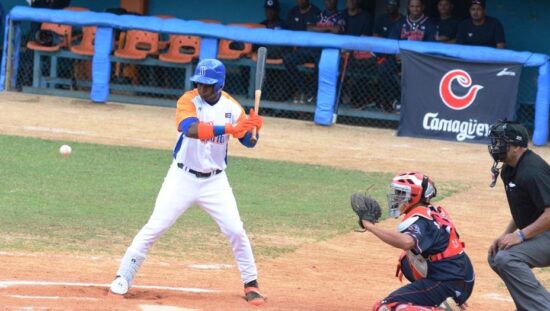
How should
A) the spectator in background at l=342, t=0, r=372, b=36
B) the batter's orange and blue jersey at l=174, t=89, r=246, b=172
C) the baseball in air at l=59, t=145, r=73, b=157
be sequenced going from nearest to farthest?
the batter's orange and blue jersey at l=174, t=89, r=246, b=172, the baseball in air at l=59, t=145, r=73, b=157, the spectator in background at l=342, t=0, r=372, b=36

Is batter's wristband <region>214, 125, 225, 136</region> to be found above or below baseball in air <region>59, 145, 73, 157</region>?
above

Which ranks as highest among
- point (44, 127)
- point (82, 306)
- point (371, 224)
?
point (371, 224)

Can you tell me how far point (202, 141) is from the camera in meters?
7.77

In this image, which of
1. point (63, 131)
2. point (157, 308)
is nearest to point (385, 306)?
point (157, 308)

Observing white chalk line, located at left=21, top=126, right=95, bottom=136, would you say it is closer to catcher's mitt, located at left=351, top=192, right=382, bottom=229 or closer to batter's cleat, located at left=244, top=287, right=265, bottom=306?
batter's cleat, located at left=244, top=287, right=265, bottom=306

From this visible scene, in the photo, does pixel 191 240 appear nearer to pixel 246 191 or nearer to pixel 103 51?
pixel 246 191

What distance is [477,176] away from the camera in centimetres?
1536

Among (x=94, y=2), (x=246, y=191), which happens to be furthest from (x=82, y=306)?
(x=94, y=2)

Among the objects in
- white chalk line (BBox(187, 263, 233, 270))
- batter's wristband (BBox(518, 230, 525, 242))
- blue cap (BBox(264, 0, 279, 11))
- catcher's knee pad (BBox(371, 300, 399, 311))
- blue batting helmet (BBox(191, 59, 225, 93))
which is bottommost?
white chalk line (BBox(187, 263, 233, 270))

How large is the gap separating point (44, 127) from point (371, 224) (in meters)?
11.2

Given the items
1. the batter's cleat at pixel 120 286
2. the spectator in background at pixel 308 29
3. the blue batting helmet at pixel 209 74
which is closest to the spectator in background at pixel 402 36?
the spectator in background at pixel 308 29

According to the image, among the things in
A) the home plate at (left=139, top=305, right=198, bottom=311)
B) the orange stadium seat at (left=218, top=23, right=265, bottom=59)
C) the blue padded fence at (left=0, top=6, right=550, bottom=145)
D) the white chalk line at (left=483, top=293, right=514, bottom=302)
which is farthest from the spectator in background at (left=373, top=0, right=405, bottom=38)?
the home plate at (left=139, top=305, right=198, bottom=311)

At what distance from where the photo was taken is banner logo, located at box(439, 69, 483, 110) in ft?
57.7

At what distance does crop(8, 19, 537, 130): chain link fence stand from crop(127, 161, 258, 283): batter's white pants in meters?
10.7
